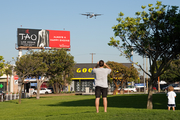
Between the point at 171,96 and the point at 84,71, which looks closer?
the point at 171,96

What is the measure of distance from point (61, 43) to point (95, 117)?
63758mm

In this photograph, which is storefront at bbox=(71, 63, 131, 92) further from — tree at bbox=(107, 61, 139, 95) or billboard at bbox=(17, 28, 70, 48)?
tree at bbox=(107, 61, 139, 95)

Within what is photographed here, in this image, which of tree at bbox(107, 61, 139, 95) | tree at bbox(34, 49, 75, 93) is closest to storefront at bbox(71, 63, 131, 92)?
tree at bbox(107, 61, 139, 95)

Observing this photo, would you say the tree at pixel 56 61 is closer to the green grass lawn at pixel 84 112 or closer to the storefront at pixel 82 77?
the green grass lawn at pixel 84 112

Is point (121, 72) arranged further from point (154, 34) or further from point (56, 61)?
Answer: point (154, 34)

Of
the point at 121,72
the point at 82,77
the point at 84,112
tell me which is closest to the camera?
the point at 84,112

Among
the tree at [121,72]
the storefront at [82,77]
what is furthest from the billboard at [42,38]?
the tree at [121,72]

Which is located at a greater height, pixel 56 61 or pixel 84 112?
pixel 56 61

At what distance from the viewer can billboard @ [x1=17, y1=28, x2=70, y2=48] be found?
68375 mm

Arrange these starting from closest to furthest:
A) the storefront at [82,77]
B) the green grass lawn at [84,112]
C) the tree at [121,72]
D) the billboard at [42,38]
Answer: the green grass lawn at [84,112] → the tree at [121,72] → the billboard at [42,38] → the storefront at [82,77]

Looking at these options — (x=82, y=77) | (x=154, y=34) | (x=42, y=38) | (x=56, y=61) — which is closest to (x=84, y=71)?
(x=82, y=77)

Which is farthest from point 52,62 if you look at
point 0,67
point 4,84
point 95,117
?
point 95,117

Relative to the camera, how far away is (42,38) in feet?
230

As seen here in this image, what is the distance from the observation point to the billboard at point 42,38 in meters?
68.4
